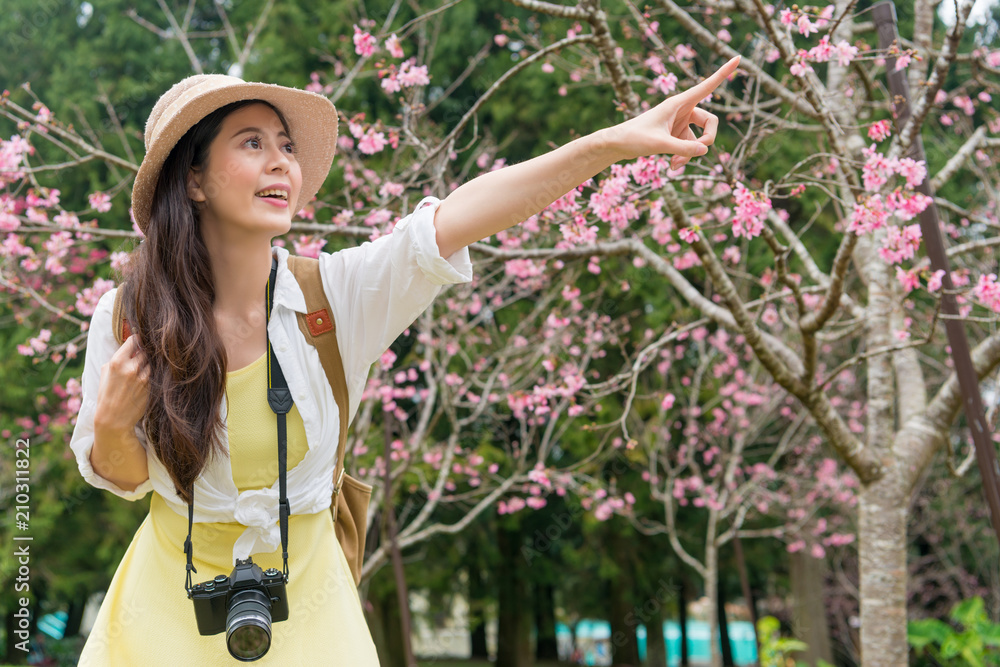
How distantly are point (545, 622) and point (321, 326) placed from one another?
1489 centimetres

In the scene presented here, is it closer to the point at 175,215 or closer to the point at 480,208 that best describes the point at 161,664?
the point at 175,215

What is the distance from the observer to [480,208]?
128cm

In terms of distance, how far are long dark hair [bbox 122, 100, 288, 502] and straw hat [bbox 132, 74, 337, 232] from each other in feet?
0.11

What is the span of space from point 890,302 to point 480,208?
11.4 ft

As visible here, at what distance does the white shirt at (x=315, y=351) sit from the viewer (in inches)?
52.6

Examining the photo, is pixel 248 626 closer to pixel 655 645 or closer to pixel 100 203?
pixel 100 203

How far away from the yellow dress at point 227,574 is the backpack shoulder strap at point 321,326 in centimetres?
10

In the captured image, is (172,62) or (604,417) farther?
(172,62)

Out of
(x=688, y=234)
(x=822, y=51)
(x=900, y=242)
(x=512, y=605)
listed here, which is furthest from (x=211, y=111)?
(x=512, y=605)

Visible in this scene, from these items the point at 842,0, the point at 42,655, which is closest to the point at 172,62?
the point at 842,0

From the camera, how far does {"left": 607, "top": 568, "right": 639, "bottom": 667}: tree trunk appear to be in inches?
408

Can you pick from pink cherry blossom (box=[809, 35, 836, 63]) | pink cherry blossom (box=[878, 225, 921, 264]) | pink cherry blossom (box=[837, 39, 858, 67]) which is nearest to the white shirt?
pink cherry blossom (box=[809, 35, 836, 63])

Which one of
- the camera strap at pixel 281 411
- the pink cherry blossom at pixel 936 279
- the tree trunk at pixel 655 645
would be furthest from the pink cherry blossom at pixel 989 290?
the tree trunk at pixel 655 645

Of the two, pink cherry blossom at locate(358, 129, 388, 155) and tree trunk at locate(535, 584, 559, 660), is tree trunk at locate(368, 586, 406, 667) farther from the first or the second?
pink cherry blossom at locate(358, 129, 388, 155)
